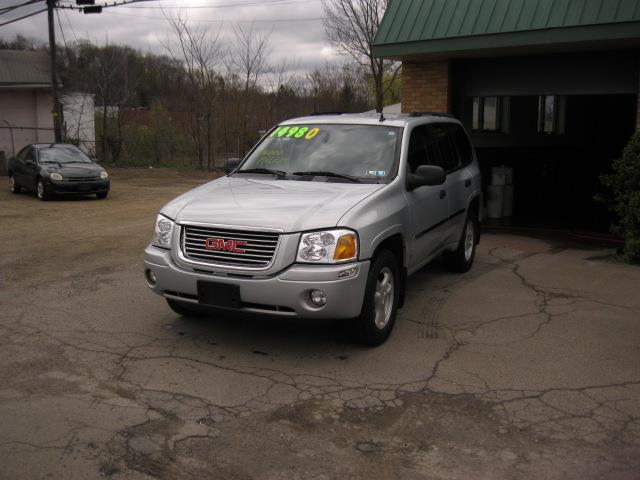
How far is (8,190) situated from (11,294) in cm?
1438

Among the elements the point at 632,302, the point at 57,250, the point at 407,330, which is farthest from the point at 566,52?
the point at 57,250

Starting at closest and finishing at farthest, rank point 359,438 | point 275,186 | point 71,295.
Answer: point 359,438, point 275,186, point 71,295

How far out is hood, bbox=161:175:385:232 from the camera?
15.8 feet

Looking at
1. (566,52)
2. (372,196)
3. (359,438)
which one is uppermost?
(566,52)

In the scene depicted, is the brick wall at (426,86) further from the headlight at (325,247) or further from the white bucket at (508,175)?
the headlight at (325,247)

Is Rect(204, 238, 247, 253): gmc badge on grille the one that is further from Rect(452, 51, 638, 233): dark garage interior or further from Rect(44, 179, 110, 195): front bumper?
Rect(44, 179, 110, 195): front bumper

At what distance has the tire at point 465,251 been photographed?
7.89 meters

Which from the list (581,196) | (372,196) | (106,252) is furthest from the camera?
(581,196)

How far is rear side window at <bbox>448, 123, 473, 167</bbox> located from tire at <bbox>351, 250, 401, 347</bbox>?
2.94m

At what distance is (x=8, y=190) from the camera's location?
19812 mm

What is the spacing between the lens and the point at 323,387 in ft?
14.9

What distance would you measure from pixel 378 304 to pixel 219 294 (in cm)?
128

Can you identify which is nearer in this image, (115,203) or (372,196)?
(372,196)

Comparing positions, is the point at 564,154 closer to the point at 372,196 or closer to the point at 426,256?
the point at 426,256
